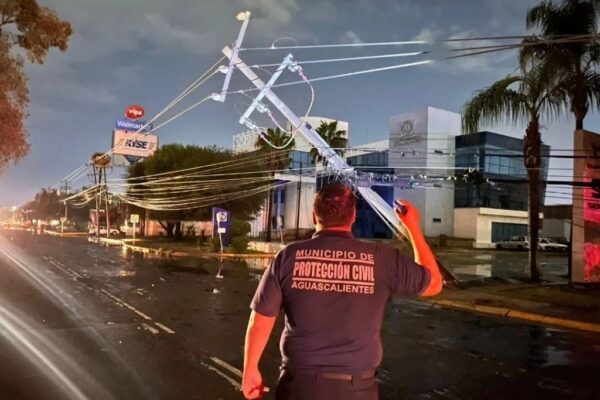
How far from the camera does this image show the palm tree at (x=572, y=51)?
58.2 feet

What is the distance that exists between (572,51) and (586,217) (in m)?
5.67

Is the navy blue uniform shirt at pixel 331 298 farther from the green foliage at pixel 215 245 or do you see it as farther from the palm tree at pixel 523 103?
the green foliage at pixel 215 245

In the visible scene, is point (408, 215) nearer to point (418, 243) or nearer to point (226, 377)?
point (418, 243)

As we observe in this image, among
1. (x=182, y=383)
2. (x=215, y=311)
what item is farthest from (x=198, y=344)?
(x=215, y=311)

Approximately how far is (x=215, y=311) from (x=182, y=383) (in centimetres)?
580

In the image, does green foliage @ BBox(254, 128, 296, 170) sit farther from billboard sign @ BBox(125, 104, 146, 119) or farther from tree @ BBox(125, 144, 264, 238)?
billboard sign @ BBox(125, 104, 146, 119)

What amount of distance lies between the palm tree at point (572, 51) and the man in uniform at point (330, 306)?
17.2 m

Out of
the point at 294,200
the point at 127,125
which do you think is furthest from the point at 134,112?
the point at 294,200

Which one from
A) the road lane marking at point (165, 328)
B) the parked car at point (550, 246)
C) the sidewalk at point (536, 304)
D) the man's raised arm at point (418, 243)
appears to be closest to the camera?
the man's raised arm at point (418, 243)

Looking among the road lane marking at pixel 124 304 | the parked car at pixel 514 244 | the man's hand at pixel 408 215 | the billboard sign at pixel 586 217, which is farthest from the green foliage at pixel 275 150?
the man's hand at pixel 408 215

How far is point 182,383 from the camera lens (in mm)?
6395

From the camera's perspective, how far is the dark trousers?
2.62 m

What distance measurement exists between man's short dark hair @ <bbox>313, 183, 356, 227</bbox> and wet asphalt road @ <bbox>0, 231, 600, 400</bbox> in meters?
3.74

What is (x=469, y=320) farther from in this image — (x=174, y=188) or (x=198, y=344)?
(x=174, y=188)
